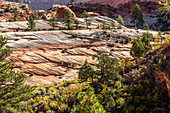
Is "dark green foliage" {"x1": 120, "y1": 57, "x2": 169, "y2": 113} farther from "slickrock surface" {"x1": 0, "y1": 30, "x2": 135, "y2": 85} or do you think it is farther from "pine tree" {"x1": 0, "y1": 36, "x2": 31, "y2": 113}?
"slickrock surface" {"x1": 0, "y1": 30, "x2": 135, "y2": 85}

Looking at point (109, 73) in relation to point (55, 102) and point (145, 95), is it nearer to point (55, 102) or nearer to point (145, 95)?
point (145, 95)

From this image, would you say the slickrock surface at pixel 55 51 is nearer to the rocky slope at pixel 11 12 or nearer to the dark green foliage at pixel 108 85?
the dark green foliage at pixel 108 85

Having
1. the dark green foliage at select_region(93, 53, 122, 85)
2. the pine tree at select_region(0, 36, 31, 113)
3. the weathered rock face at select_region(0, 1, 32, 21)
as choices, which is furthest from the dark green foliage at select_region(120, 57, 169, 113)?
the weathered rock face at select_region(0, 1, 32, 21)

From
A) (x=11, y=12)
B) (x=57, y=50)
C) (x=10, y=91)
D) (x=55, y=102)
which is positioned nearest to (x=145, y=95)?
(x=55, y=102)

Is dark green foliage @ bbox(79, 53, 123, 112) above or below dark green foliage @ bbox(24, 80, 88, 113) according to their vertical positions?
above

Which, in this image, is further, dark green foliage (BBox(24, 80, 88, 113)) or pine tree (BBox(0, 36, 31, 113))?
dark green foliage (BBox(24, 80, 88, 113))

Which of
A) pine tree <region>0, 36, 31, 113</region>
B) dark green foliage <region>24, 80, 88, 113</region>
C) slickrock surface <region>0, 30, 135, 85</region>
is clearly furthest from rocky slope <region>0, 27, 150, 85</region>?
pine tree <region>0, 36, 31, 113</region>

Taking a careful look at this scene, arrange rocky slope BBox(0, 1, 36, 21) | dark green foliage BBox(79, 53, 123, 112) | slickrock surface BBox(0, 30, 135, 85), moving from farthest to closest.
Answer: rocky slope BBox(0, 1, 36, 21) < slickrock surface BBox(0, 30, 135, 85) < dark green foliage BBox(79, 53, 123, 112)

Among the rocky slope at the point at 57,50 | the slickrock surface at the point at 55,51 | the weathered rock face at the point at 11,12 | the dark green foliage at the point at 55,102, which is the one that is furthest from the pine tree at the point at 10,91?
the weathered rock face at the point at 11,12

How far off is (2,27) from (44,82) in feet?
136

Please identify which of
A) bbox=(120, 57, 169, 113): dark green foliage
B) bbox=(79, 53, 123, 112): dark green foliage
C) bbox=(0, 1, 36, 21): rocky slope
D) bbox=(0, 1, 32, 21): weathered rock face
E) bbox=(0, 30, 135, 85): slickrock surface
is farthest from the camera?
bbox=(0, 1, 32, 21): weathered rock face

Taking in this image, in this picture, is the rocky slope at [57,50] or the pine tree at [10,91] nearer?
the pine tree at [10,91]

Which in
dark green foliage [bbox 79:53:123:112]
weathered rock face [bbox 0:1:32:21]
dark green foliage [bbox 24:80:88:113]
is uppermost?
weathered rock face [bbox 0:1:32:21]

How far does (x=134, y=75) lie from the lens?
20.5 m
